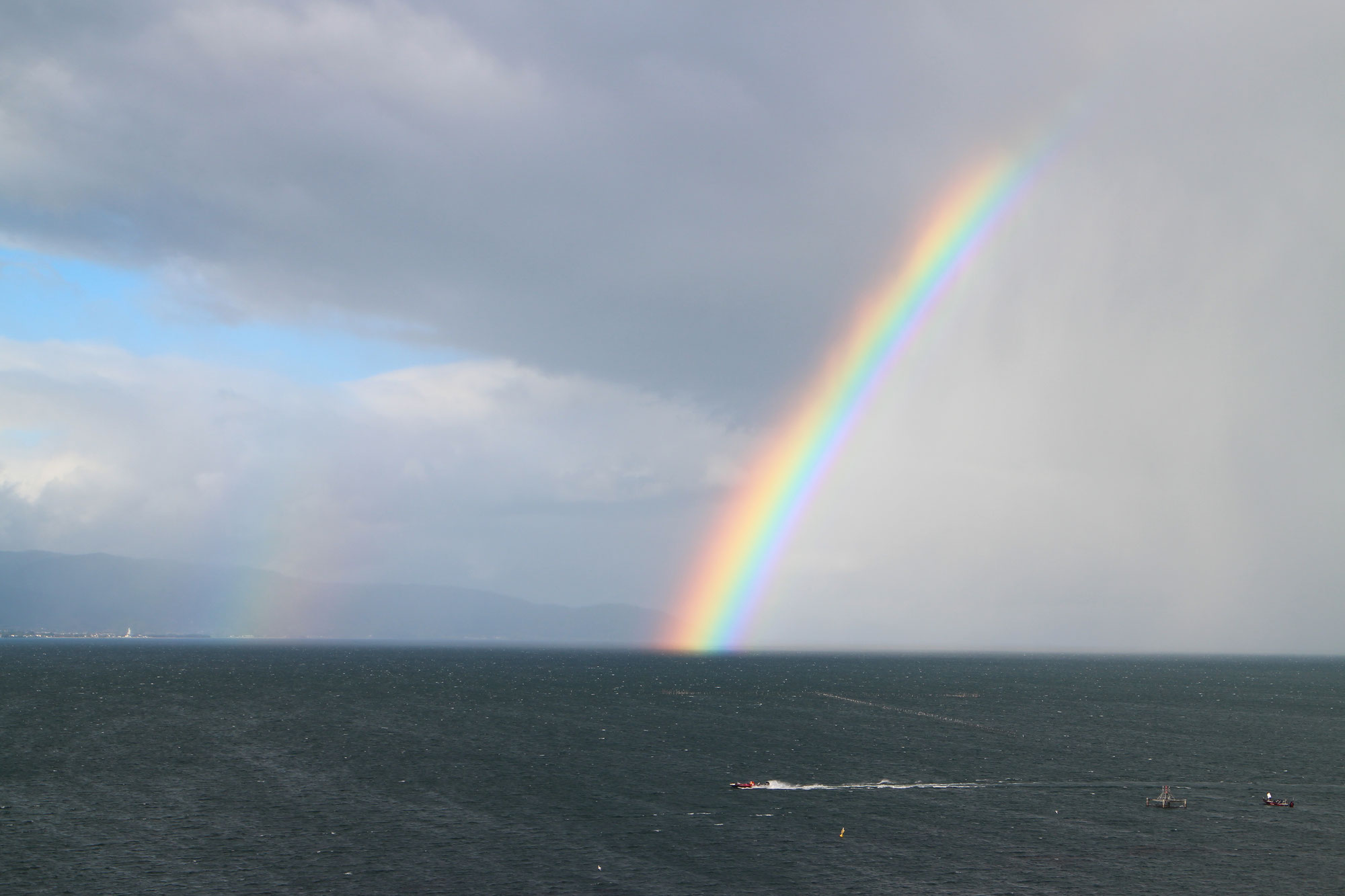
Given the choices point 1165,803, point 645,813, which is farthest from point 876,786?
point 645,813

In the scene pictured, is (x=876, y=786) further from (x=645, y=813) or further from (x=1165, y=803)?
(x=645, y=813)

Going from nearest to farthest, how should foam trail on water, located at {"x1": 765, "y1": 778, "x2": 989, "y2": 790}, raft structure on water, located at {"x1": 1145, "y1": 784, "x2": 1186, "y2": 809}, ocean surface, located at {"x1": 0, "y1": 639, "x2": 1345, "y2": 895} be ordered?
ocean surface, located at {"x1": 0, "y1": 639, "x2": 1345, "y2": 895} → raft structure on water, located at {"x1": 1145, "y1": 784, "x2": 1186, "y2": 809} → foam trail on water, located at {"x1": 765, "y1": 778, "x2": 989, "y2": 790}

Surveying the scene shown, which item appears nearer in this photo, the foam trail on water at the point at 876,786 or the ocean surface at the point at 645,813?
the ocean surface at the point at 645,813

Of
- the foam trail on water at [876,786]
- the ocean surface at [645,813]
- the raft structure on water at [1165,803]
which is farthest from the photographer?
the foam trail on water at [876,786]

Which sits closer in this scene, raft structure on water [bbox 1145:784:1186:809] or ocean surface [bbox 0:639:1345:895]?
ocean surface [bbox 0:639:1345:895]

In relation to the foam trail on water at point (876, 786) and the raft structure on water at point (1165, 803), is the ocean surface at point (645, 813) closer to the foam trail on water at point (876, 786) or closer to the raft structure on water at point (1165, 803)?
the foam trail on water at point (876, 786)

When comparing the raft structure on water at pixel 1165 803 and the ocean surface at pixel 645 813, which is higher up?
the raft structure on water at pixel 1165 803

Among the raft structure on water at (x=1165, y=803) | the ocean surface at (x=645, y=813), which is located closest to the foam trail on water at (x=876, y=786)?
the ocean surface at (x=645, y=813)

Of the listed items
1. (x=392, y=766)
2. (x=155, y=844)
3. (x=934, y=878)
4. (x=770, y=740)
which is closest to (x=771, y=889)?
(x=934, y=878)

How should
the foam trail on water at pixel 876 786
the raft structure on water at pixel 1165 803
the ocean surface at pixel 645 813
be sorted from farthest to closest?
the foam trail on water at pixel 876 786 < the raft structure on water at pixel 1165 803 < the ocean surface at pixel 645 813

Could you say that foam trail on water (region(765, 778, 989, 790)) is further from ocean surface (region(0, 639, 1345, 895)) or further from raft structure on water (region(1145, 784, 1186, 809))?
raft structure on water (region(1145, 784, 1186, 809))

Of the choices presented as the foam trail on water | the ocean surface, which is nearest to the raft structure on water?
the ocean surface

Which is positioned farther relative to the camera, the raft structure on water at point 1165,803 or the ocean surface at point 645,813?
the raft structure on water at point 1165,803
